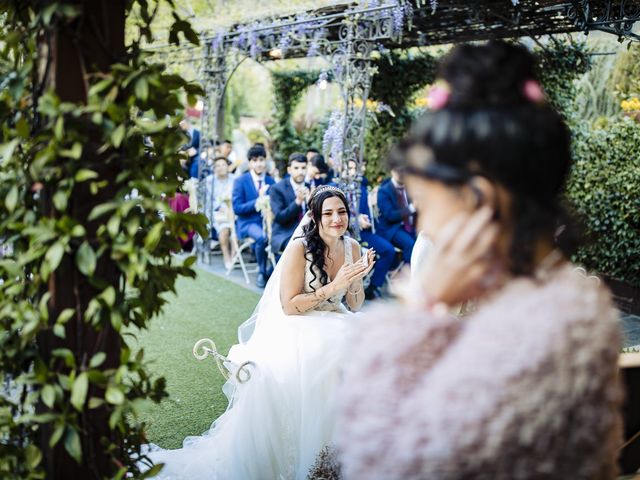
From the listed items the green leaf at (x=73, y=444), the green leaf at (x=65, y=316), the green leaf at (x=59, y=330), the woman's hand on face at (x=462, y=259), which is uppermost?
the woman's hand on face at (x=462, y=259)

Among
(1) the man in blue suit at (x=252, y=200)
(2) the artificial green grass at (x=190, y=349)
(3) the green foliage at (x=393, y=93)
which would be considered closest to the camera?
(2) the artificial green grass at (x=190, y=349)

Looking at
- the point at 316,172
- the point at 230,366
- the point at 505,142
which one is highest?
the point at 505,142

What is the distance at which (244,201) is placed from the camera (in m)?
8.91

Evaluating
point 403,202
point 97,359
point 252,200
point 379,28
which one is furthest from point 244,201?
point 97,359

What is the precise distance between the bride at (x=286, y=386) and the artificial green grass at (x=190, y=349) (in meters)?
0.39

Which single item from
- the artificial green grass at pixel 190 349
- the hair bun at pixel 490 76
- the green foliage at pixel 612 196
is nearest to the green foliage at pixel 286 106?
the artificial green grass at pixel 190 349

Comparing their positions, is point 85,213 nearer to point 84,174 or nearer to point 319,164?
point 84,174

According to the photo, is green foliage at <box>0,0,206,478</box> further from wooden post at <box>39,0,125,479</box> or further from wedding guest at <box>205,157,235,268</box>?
wedding guest at <box>205,157,235,268</box>

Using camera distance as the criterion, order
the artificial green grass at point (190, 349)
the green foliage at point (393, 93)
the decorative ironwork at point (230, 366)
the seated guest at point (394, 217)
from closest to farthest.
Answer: the decorative ironwork at point (230, 366)
the artificial green grass at point (190, 349)
the seated guest at point (394, 217)
the green foliage at point (393, 93)

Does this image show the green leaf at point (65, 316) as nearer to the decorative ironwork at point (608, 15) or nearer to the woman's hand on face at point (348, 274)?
the woman's hand on face at point (348, 274)

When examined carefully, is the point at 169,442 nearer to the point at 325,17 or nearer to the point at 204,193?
the point at 325,17

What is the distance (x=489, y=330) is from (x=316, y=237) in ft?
9.23

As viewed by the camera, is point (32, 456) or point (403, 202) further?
point (403, 202)

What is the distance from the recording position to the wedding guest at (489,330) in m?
1.15
